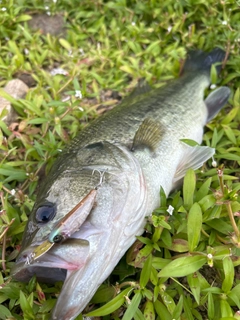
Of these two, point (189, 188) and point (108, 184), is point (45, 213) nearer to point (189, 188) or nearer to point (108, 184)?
point (108, 184)

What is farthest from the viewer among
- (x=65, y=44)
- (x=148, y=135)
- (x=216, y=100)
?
(x=65, y=44)

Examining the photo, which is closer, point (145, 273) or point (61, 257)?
point (61, 257)

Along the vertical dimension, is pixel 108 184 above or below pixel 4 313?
above

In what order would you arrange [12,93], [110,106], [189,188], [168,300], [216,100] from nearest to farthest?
[168,300]
[189,188]
[216,100]
[12,93]
[110,106]

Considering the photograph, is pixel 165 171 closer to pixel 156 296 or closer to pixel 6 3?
pixel 156 296

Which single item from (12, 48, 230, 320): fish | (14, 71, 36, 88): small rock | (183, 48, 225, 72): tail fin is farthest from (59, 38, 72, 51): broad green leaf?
(183, 48, 225, 72): tail fin

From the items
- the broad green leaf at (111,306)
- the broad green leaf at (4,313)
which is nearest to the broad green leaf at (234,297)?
the broad green leaf at (111,306)

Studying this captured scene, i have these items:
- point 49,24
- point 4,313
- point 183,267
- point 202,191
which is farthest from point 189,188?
point 49,24
